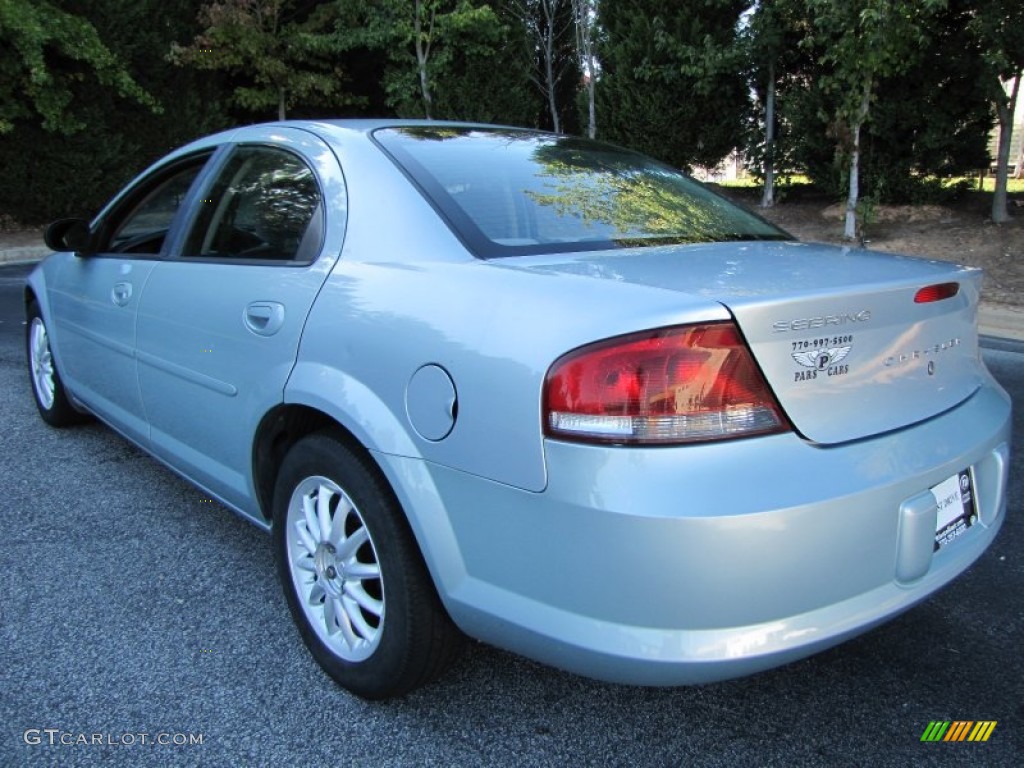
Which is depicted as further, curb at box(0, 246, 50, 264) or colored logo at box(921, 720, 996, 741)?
curb at box(0, 246, 50, 264)

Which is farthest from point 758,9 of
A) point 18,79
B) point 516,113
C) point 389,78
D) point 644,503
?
point 644,503

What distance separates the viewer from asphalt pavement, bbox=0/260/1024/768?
1967 mm

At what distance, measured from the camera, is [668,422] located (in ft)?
5.25

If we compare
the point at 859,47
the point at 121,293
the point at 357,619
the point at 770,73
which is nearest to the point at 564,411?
the point at 357,619

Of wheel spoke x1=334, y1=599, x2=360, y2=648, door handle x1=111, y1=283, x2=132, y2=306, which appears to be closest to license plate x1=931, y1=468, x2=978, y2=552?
wheel spoke x1=334, y1=599, x2=360, y2=648

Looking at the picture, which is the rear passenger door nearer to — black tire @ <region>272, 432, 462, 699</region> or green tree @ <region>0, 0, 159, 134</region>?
black tire @ <region>272, 432, 462, 699</region>

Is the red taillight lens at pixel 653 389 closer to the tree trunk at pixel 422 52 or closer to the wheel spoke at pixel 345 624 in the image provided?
the wheel spoke at pixel 345 624

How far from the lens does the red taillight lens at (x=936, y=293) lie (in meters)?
1.92

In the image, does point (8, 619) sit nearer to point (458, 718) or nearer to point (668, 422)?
point (458, 718)

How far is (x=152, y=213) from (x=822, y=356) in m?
2.84

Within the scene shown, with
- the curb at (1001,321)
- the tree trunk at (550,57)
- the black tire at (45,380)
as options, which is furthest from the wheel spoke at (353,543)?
the tree trunk at (550,57)

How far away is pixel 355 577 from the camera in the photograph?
2129mm

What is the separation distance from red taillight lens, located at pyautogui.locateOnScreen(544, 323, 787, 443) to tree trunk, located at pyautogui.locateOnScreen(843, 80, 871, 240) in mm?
9806

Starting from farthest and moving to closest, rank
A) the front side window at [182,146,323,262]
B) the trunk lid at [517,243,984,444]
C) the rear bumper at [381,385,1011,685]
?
the front side window at [182,146,323,262]
the trunk lid at [517,243,984,444]
the rear bumper at [381,385,1011,685]
